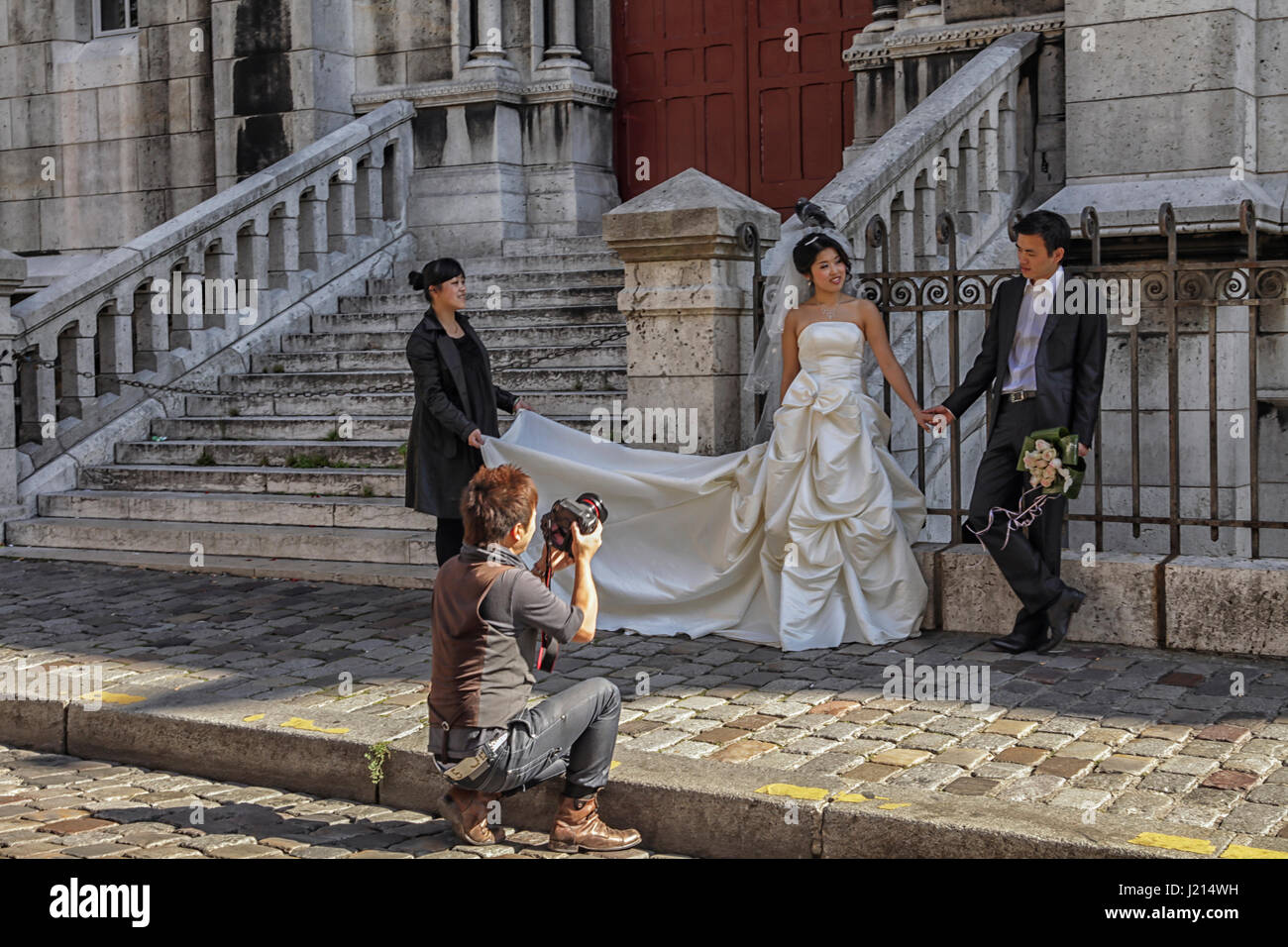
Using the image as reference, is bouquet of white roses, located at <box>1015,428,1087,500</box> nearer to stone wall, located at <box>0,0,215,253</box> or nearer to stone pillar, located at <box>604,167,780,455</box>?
stone pillar, located at <box>604,167,780,455</box>

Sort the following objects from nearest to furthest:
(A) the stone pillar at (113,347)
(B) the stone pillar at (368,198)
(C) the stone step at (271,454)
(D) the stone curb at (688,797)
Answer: (D) the stone curb at (688,797), (C) the stone step at (271,454), (A) the stone pillar at (113,347), (B) the stone pillar at (368,198)

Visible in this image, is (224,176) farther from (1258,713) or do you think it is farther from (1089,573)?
(1258,713)

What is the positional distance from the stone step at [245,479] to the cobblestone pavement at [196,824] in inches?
159

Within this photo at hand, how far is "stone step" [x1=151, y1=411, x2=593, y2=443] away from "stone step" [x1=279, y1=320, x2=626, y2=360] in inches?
22.3

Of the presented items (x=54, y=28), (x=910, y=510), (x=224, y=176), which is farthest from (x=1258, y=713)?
(x=54, y=28)

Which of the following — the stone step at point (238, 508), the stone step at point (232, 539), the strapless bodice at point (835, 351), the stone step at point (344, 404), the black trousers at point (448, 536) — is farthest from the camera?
→ the stone step at point (344, 404)

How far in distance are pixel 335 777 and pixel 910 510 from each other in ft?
10.5

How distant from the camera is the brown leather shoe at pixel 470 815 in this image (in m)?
4.85

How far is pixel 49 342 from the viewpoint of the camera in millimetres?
10898

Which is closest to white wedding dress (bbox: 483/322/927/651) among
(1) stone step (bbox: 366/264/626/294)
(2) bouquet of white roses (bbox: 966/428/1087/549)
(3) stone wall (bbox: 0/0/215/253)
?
(2) bouquet of white roses (bbox: 966/428/1087/549)

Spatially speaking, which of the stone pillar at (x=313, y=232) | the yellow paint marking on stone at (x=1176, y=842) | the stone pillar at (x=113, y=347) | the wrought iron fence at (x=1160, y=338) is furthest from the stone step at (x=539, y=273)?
the yellow paint marking on stone at (x=1176, y=842)

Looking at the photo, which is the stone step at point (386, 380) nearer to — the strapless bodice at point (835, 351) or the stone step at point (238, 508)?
the stone step at point (238, 508)

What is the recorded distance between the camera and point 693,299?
26.7 ft

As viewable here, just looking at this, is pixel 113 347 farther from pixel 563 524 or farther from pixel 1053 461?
pixel 563 524
